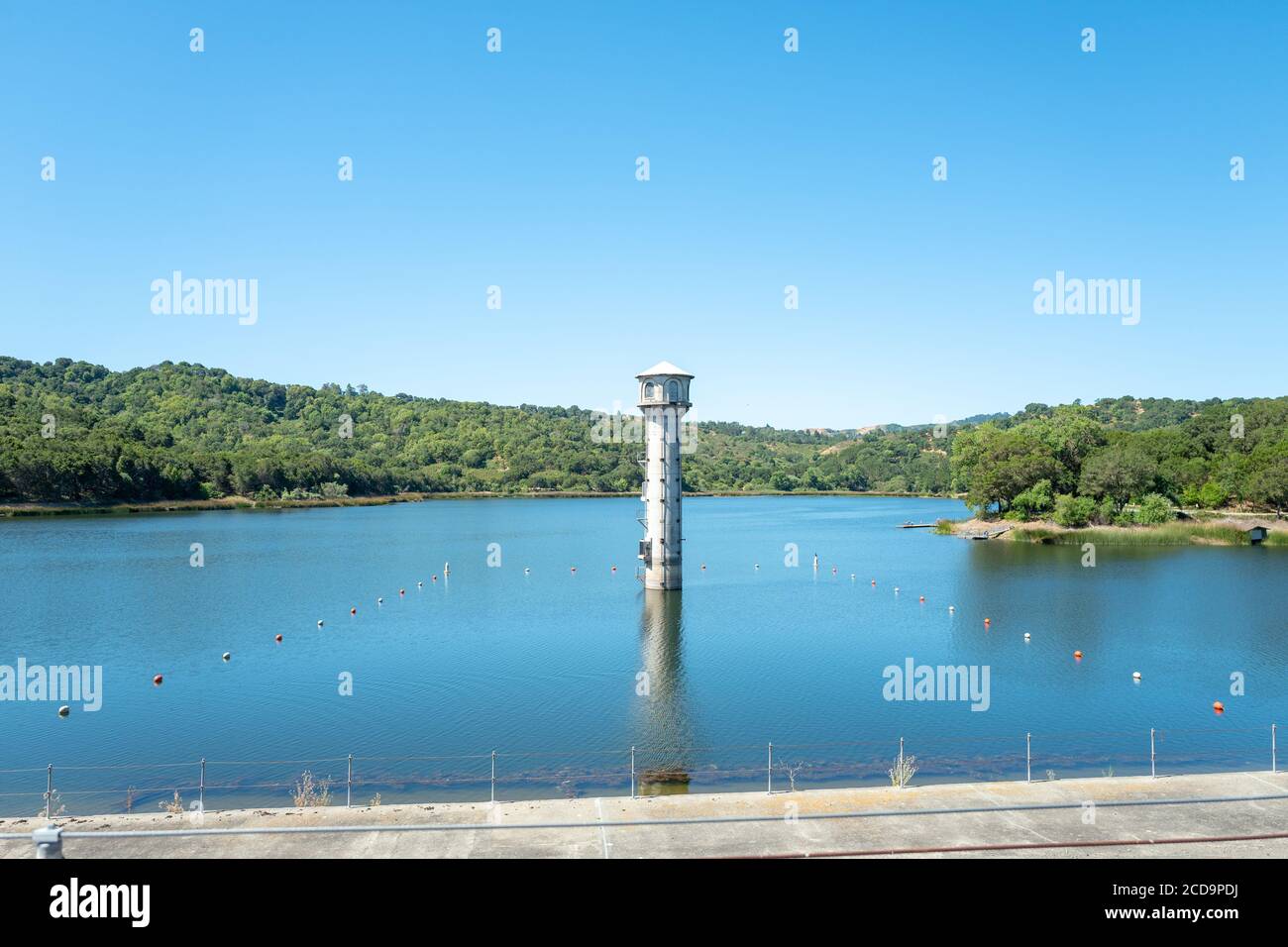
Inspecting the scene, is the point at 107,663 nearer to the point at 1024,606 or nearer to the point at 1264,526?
the point at 1024,606

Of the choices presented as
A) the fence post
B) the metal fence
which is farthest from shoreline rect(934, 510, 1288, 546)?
the fence post

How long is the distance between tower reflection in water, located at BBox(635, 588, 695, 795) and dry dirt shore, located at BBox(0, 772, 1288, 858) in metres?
9.95

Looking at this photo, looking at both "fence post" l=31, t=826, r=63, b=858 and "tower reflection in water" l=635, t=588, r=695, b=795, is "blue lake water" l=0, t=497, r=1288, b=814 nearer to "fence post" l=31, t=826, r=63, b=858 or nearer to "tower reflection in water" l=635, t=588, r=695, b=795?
"tower reflection in water" l=635, t=588, r=695, b=795

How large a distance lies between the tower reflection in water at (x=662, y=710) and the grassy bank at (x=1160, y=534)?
71436 mm

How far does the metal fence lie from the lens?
1231 inches

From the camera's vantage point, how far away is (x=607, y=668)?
52.2 meters

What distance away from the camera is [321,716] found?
42.8m

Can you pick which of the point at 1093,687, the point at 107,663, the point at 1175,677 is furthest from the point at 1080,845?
the point at 107,663

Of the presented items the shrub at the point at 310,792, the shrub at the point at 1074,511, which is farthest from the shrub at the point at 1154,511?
the shrub at the point at 310,792

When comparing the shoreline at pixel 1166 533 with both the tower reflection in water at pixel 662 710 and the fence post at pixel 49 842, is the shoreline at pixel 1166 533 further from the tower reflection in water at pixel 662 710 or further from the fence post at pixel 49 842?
the fence post at pixel 49 842

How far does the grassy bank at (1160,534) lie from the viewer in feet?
368

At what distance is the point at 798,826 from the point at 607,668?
31833mm
